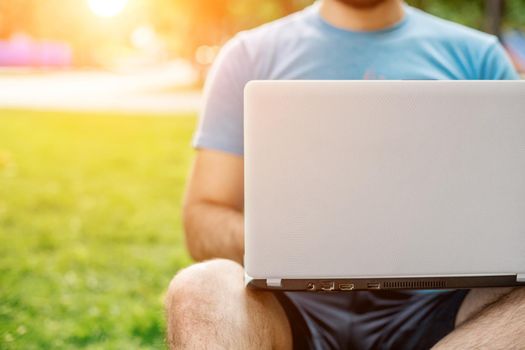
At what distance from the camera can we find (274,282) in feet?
4.37

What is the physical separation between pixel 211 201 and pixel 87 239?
2.16 metres

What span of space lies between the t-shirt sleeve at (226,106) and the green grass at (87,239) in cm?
54

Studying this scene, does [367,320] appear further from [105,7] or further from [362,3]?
[105,7]

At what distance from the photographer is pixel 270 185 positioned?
1302mm

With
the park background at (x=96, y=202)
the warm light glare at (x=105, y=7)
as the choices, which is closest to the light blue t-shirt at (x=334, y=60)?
the park background at (x=96, y=202)

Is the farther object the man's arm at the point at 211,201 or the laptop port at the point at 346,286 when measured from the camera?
the man's arm at the point at 211,201

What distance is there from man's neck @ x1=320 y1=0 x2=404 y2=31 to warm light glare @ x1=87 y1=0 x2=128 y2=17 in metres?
21.4

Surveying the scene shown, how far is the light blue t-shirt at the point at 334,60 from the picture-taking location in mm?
1981

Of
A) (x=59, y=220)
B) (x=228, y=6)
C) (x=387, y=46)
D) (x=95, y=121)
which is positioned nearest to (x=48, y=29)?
(x=228, y=6)

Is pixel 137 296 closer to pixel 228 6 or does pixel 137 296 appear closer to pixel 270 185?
pixel 270 185

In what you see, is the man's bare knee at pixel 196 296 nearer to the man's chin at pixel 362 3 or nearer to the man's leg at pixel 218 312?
the man's leg at pixel 218 312

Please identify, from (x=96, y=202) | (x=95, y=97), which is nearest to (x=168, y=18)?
(x=95, y=97)

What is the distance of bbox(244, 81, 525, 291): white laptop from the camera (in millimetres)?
1299

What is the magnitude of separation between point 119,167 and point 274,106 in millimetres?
4716
